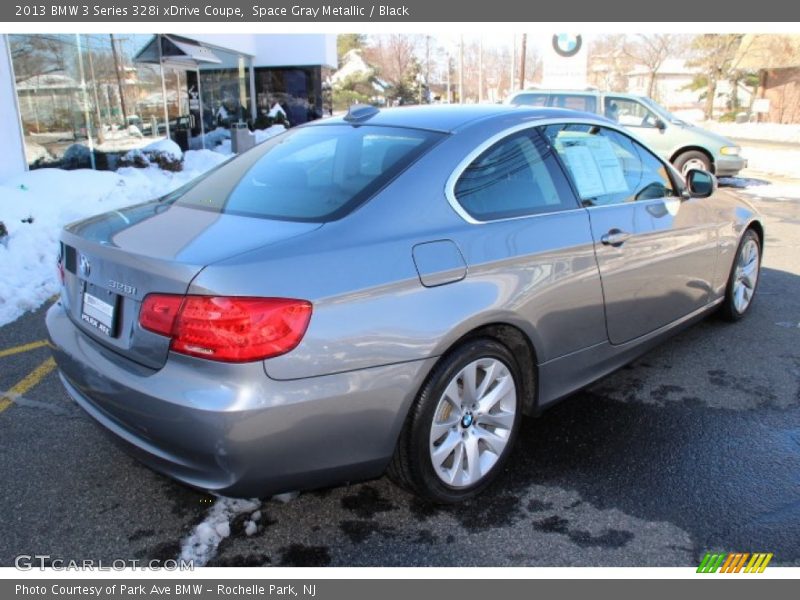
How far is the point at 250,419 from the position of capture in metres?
2.24

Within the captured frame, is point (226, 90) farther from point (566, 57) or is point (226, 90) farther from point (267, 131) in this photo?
point (566, 57)

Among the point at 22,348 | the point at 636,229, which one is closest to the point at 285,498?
the point at 636,229

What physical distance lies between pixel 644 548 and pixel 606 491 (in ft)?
1.35

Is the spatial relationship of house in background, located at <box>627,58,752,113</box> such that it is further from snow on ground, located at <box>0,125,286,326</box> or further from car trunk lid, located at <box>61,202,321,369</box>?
car trunk lid, located at <box>61,202,321,369</box>

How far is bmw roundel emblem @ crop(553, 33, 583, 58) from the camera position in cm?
2009

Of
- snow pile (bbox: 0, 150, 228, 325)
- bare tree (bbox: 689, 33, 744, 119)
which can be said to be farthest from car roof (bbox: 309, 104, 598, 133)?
bare tree (bbox: 689, 33, 744, 119)

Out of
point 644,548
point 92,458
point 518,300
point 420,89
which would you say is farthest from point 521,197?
point 420,89

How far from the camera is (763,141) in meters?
27.4

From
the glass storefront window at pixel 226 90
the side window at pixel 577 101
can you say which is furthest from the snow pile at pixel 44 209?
the glass storefront window at pixel 226 90

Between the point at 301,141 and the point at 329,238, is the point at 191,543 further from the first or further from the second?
the point at 301,141

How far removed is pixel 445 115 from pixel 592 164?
0.92 m

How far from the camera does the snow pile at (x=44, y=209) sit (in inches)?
232

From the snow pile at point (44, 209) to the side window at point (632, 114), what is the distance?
817cm

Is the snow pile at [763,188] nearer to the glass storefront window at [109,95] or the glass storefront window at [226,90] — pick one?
the glass storefront window at [109,95]
